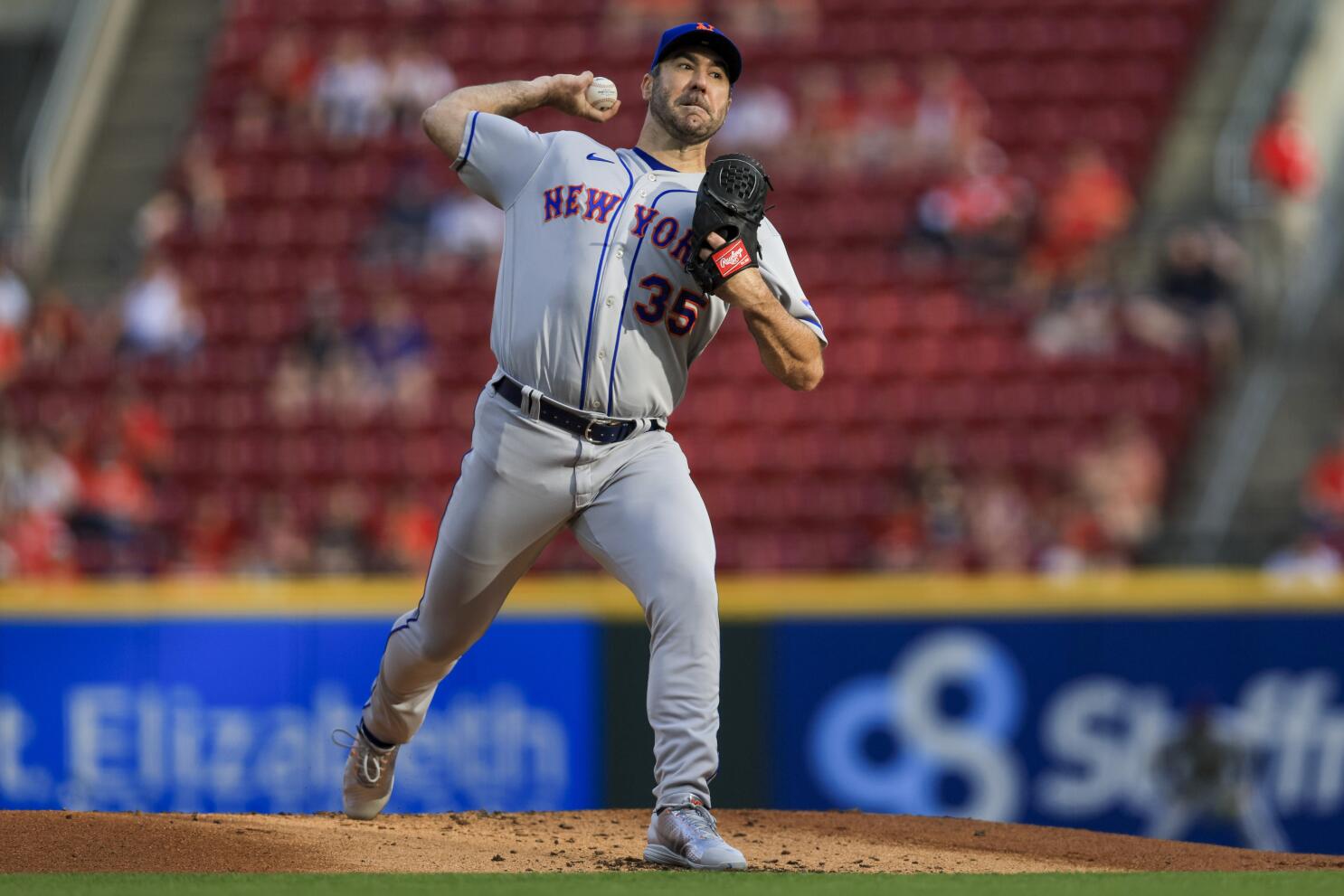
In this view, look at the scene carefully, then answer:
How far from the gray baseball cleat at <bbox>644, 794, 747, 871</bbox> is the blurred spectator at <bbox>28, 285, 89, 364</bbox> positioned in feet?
33.2

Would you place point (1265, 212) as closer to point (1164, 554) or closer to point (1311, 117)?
point (1311, 117)

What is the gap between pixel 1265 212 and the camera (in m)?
13.1

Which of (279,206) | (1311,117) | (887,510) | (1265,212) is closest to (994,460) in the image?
(887,510)

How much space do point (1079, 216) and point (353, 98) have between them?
5502 mm

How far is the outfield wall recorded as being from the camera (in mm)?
9430

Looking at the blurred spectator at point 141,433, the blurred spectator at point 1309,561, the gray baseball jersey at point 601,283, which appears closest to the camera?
the gray baseball jersey at point 601,283

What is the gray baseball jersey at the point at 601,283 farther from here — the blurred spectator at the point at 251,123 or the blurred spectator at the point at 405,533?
the blurred spectator at the point at 251,123

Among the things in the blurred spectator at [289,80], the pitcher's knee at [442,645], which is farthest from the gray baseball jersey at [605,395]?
the blurred spectator at [289,80]

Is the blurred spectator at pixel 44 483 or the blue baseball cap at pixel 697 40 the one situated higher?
the blue baseball cap at pixel 697 40

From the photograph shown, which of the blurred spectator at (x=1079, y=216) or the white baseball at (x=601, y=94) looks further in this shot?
the blurred spectator at (x=1079, y=216)

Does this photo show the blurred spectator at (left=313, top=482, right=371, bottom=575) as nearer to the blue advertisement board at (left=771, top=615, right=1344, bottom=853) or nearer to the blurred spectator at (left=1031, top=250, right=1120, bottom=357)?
the blue advertisement board at (left=771, top=615, right=1344, bottom=853)

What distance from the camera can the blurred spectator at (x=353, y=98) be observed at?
15195mm

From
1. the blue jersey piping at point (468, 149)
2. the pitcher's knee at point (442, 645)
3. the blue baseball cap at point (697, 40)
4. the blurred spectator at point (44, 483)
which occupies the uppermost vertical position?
the blue baseball cap at point (697, 40)

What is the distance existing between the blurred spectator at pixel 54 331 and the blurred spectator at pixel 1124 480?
6.95m
